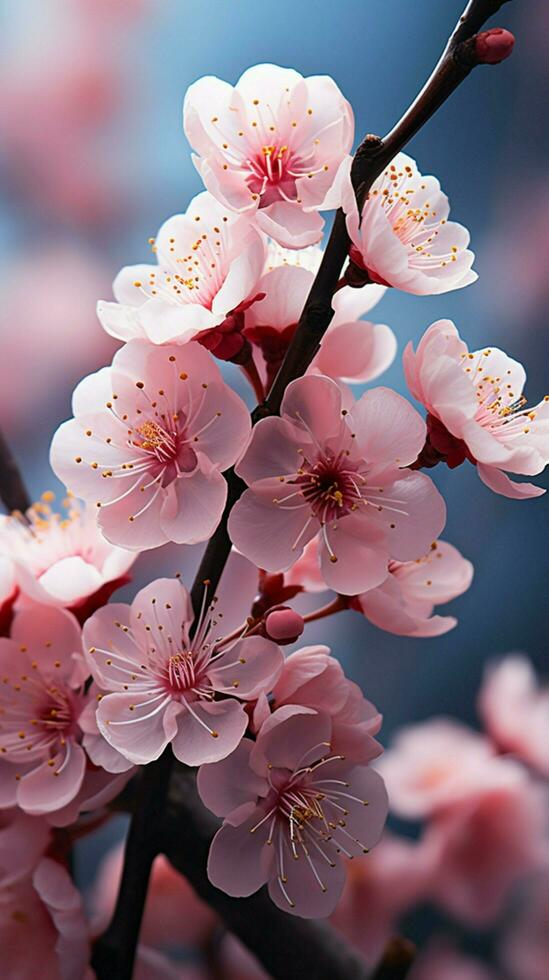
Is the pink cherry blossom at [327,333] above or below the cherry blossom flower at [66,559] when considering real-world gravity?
above

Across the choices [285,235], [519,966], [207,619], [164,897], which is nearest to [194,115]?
[285,235]

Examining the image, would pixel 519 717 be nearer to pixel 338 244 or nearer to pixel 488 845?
pixel 488 845

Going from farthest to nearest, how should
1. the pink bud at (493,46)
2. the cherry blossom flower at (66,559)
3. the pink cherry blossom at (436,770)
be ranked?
the pink cherry blossom at (436,770) → the cherry blossom flower at (66,559) → the pink bud at (493,46)

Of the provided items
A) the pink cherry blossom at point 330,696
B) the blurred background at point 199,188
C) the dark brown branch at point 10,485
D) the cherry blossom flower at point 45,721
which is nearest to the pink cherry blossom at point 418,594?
the pink cherry blossom at point 330,696

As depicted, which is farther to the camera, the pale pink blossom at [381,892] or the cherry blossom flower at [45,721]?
the pale pink blossom at [381,892]

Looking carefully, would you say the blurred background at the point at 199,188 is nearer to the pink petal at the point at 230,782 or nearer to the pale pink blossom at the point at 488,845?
the pale pink blossom at the point at 488,845

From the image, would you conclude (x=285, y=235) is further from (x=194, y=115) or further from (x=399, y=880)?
(x=399, y=880)

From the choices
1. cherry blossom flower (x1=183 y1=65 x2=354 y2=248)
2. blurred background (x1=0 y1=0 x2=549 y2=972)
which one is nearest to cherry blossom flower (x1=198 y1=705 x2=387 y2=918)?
cherry blossom flower (x1=183 y1=65 x2=354 y2=248)
